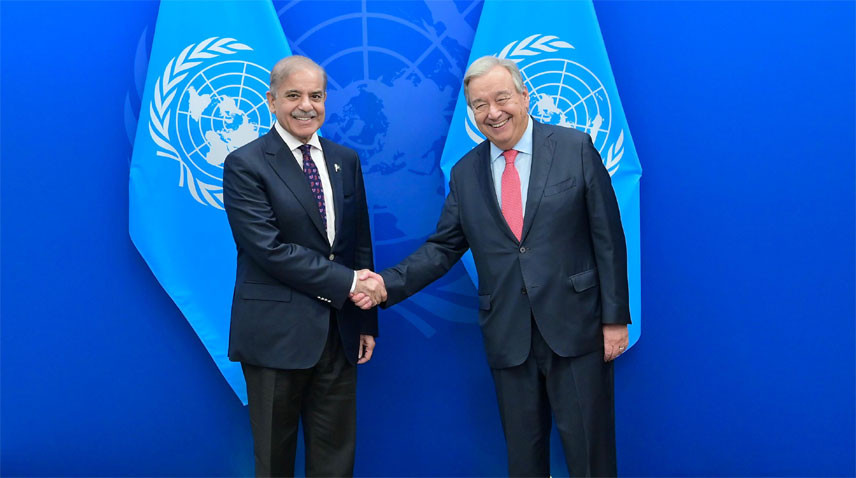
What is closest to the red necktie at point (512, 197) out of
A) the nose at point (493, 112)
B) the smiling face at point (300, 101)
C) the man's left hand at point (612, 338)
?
the nose at point (493, 112)

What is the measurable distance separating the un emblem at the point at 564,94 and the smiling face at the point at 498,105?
44cm

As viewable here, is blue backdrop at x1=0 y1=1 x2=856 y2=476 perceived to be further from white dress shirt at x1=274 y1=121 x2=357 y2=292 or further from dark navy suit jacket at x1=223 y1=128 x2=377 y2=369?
dark navy suit jacket at x1=223 y1=128 x2=377 y2=369

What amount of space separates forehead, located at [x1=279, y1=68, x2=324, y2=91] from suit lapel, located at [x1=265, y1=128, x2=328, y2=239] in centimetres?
18

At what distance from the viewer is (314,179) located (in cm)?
233

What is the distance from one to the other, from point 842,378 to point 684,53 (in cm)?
152

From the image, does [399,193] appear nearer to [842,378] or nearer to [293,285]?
[293,285]

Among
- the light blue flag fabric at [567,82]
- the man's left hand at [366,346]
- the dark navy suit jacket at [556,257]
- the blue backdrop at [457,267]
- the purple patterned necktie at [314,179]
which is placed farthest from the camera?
the blue backdrop at [457,267]

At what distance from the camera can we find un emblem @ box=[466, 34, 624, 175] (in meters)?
2.73

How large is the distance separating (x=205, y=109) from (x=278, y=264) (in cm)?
91

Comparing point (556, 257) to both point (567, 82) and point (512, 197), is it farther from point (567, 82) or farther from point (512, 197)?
point (567, 82)

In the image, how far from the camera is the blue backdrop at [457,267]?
2.84 metres

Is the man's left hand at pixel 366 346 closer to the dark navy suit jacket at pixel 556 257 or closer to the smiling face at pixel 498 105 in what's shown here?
the dark navy suit jacket at pixel 556 257

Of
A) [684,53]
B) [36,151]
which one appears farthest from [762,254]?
[36,151]

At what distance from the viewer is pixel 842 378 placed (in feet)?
9.52
